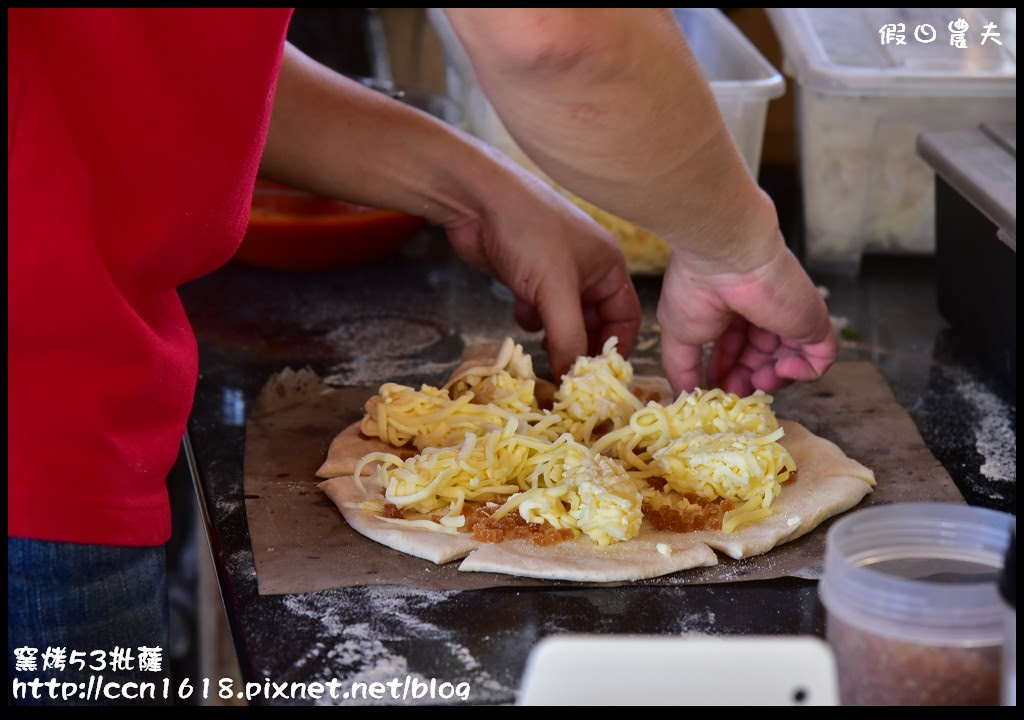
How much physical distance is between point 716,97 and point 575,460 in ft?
3.21

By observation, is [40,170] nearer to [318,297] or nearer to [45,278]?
[45,278]

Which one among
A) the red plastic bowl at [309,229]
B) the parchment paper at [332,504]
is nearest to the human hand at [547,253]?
the parchment paper at [332,504]

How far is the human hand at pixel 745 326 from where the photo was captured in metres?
1.70

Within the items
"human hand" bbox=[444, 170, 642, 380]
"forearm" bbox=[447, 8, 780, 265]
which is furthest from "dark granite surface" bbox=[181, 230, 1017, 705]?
"forearm" bbox=[447, 8, 780, 265]

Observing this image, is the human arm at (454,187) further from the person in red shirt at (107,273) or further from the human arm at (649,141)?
the person in red shirt at (107,273)

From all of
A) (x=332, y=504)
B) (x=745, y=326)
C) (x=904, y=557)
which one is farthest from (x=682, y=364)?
(x=904, y=557)

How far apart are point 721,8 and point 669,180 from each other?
8.40 ft

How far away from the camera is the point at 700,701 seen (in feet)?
2.85

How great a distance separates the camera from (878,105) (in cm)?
250

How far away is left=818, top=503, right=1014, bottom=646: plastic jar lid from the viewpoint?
3.20 feet

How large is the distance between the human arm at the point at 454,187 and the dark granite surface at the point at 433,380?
0.81 ft

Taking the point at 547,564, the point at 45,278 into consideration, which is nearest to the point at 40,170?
the point at 45,278

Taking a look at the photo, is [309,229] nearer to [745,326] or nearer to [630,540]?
[745,326]

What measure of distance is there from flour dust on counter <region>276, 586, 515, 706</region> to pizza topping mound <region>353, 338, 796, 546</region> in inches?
7.5
